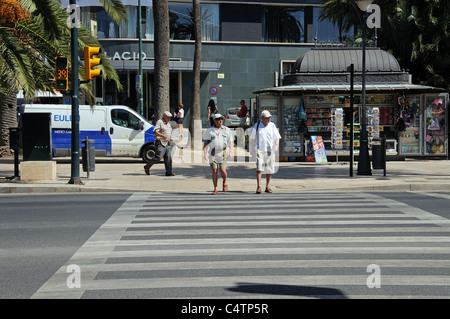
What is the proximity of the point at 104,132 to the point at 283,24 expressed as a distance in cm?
2385

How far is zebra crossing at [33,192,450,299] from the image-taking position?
6281 millimetres

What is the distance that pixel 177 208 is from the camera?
41.0 feet

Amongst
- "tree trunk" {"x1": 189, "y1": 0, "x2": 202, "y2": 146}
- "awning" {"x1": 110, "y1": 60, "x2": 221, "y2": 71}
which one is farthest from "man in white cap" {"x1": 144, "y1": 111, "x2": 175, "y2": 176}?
"awning" {"x1": 110, "y1": 60, "x2": 221, "y2": 71}

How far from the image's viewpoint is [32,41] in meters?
20.6

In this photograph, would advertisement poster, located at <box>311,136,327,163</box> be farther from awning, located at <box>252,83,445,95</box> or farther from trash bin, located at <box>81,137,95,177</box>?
trash bin, located at <box>81,137,95,177</box>

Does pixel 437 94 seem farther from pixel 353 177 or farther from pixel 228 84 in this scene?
pixel 228 84

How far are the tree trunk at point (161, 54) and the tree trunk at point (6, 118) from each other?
526 cm

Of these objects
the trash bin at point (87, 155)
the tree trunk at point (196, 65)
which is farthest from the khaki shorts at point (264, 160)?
the tree trunk at point (196, 65)

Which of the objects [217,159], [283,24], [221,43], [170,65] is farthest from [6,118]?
[283,24]

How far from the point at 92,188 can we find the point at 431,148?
14112 mm

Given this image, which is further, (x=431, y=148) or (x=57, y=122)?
(x=431, y=148)

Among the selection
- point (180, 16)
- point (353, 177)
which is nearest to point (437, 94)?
point (353, 177)

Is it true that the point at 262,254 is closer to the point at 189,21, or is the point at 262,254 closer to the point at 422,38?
the point at 422,38

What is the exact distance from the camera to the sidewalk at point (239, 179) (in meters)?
16.1
